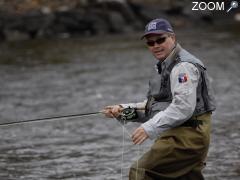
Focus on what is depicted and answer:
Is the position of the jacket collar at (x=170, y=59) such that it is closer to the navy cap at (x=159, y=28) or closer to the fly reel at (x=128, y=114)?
the navy cap at (x=159, y=28)

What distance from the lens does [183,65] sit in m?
5.87

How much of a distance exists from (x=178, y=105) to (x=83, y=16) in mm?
36692

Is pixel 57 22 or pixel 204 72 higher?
pixel 57 22

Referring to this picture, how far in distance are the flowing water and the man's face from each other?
10.6 ft

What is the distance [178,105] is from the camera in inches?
227

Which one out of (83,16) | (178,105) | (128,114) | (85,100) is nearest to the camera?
(178,105)

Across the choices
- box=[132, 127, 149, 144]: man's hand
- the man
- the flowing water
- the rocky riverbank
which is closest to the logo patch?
the man

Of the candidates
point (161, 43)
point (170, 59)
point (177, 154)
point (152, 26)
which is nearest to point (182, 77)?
point (170, 59)

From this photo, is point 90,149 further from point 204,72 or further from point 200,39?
point 200,39

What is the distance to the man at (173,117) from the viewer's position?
19.0 ft

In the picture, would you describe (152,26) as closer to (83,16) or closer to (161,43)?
(161,43)

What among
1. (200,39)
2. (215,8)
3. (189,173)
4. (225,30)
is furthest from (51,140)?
(215,8)

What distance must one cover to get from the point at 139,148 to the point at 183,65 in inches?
203

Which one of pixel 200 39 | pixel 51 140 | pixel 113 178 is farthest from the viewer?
pixel 200 39
